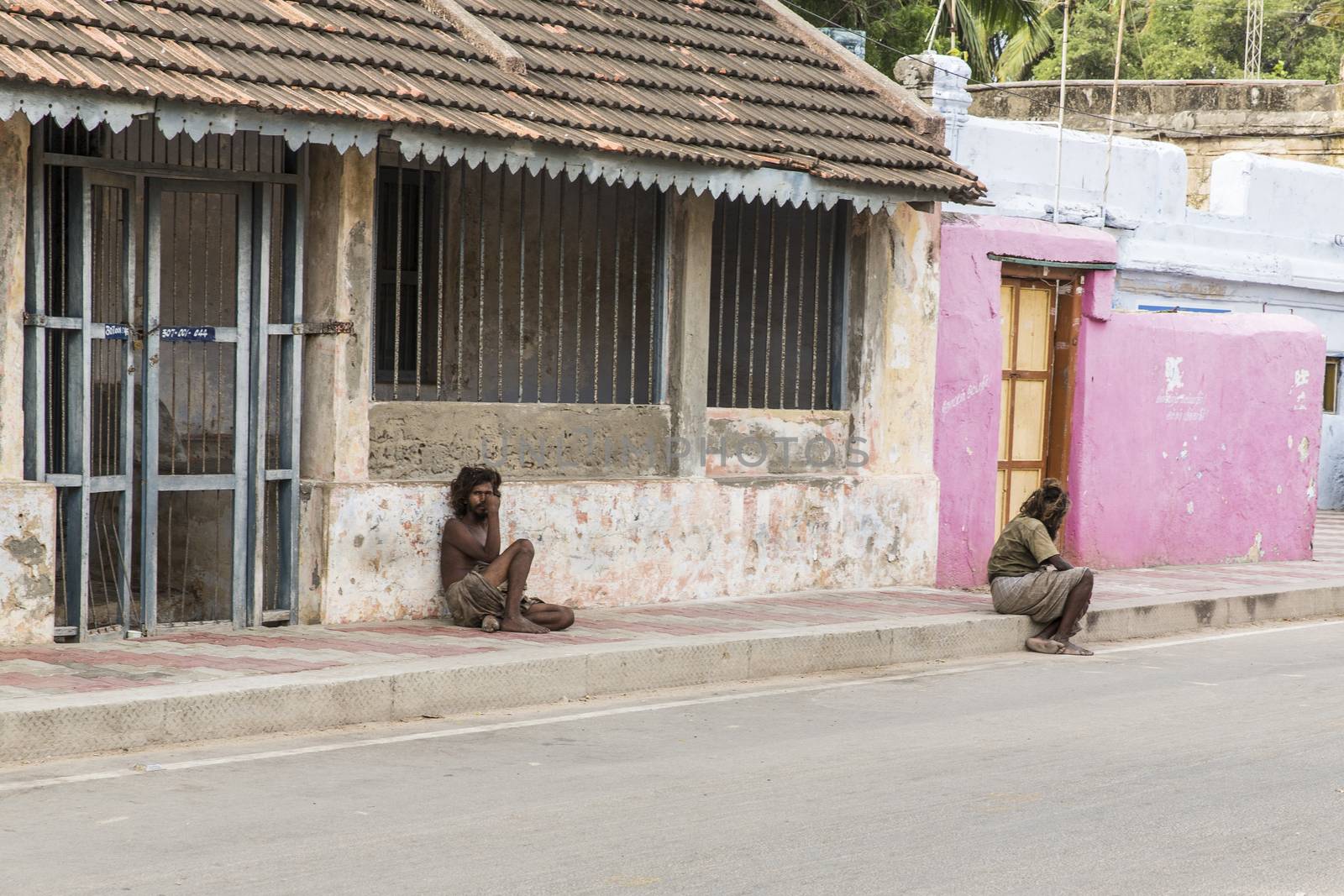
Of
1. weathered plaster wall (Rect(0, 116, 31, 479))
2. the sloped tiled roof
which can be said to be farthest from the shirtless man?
weathered plaster wall (Rect(0, 116, 31, 479))

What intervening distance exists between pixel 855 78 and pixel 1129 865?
7.92 m

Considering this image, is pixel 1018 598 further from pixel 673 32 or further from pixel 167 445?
pixel 167 445

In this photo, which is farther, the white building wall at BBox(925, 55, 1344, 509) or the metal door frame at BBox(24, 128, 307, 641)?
the white building wall at BBox(925, 55, 1344, 509)

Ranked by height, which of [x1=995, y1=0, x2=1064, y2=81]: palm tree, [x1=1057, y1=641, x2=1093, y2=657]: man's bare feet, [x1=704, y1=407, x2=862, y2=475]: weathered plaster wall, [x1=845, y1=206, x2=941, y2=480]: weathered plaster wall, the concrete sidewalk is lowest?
[x1=1057, y1=641, x2=1093, y2=657]: man's bare feet

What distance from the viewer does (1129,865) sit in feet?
17.4

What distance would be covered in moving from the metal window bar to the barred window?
0.61 meters

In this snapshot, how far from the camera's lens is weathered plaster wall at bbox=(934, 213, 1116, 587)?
1255 cm

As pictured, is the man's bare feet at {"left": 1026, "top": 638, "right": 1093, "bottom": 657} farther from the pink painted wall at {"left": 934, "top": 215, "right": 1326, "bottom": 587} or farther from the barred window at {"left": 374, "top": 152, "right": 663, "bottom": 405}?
the barred window at {"left": 374, "top": 152, "right": 663, "bottom": 405}

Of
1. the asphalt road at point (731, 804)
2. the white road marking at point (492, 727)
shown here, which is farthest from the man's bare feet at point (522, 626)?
the white road marking at point (492, 727)

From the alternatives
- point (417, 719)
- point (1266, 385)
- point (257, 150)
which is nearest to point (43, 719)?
point (417, 719)

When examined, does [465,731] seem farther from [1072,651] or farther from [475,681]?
[1072,651]

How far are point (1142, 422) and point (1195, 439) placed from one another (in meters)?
0.75

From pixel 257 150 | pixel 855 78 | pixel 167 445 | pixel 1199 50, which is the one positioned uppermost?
pixel 1199 50

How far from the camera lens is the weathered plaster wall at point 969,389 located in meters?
12.5
